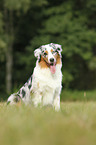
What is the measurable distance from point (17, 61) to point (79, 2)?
726 cm

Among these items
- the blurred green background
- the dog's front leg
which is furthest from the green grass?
the blurred green background

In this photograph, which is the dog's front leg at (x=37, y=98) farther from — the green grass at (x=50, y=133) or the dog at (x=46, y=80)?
the green grass at (x=50, y=133)

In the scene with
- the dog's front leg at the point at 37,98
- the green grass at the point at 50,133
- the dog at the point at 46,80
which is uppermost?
the dog at the point at 46,80

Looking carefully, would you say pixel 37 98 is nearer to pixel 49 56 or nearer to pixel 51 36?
pixel 49 56

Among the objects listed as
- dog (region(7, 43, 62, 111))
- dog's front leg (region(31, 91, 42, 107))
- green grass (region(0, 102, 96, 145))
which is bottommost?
green grass (region(0, 102, 96, 145))

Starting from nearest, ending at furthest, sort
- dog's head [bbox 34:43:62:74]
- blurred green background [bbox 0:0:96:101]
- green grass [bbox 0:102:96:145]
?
green grass [bbox 0:102:96:145], dog's head [bbox 34:43:62:74], blurred green background [bbox 0:0:96:101]

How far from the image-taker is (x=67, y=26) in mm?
20172

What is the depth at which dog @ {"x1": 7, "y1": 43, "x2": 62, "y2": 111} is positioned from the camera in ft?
18.7

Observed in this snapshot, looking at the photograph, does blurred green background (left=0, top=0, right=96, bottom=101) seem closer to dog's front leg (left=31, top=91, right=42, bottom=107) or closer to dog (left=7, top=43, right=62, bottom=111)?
dog (left=7, top=43, right=62, bottom=111)

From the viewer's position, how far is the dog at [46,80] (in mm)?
5707

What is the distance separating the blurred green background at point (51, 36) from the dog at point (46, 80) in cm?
1153

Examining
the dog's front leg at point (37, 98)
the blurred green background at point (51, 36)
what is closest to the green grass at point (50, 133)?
the dog's front leg at point (37, 98)

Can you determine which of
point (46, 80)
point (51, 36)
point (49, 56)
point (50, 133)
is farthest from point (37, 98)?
point (51, 36)

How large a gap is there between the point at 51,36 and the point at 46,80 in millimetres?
15339
